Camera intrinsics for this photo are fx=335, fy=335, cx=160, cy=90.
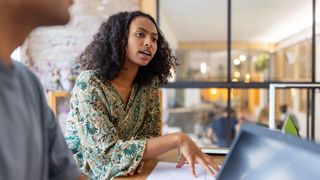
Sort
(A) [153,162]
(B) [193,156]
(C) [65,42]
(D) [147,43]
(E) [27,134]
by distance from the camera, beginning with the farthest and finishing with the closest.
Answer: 1. (C) [65,42]
2. (D) [147,43]
3. (A) [153,162]
4. (B) [193,156]
5. (E) [27,134]

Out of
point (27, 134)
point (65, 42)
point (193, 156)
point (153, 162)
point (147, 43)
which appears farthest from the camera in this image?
point (65, 42)

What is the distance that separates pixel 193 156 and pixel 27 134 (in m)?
0.54

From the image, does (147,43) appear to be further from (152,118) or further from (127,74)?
(152,118)

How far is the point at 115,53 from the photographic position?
42.7 inches

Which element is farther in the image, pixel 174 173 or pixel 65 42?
pixel 65 42

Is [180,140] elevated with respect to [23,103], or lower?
lower

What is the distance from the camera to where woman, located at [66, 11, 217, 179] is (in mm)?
886

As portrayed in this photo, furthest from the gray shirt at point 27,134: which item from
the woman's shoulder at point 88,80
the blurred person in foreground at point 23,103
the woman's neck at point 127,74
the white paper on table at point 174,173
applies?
the woman's neck at point 127,74

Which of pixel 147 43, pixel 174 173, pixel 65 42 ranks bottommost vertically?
pixel 174 173

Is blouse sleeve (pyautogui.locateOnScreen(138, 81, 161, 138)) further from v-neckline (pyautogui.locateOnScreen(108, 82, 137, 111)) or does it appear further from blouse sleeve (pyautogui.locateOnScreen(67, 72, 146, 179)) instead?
blouse sleeve (pyautogui.locateOnScreen(67, 72, 146, 179))

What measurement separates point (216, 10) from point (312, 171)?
2.95m

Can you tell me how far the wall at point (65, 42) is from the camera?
251 centimetres

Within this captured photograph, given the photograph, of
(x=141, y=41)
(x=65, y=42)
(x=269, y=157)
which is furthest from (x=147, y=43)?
(x=65, y=42)

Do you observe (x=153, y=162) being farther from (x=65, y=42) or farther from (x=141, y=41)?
(x=65, y=42)
